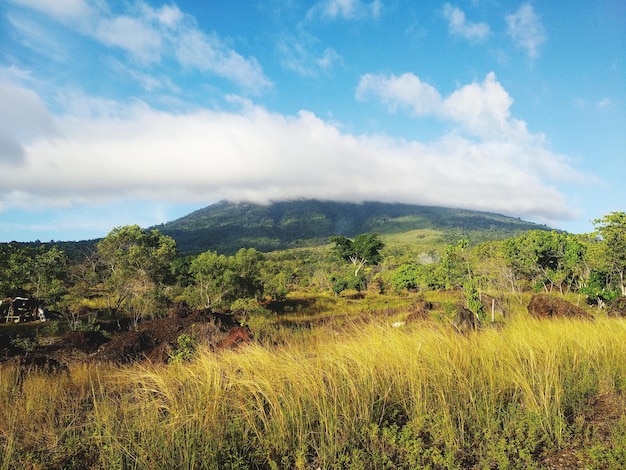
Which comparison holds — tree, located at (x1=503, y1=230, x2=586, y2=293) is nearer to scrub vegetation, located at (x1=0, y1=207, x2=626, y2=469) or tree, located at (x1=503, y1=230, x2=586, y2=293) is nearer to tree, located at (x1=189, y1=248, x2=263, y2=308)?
tree, located at (x1=189, y1=248, x2=263, y2=308)

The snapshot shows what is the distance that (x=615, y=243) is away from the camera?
2136 cm

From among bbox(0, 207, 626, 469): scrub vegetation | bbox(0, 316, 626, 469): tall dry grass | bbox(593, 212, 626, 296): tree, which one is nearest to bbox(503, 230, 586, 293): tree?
bbox(593, 212, 626, 296): tree

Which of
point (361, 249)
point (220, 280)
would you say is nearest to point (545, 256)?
point (220, 280)

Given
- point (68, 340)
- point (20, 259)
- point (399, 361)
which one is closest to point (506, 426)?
point (399, 361)

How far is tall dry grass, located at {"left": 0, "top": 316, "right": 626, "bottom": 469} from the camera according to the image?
9.55 ft

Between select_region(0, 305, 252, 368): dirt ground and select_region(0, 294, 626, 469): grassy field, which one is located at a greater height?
select_region(0, 294, 626, 469): grassy field

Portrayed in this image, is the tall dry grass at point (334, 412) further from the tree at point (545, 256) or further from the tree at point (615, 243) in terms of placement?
the tree at point (545, 256)

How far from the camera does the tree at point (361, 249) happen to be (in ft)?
200

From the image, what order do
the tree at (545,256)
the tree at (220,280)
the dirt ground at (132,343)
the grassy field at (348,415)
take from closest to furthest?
the grassy field at (348,415), the dirt ground at (132,343), the tree at (220,280), the tree at (545,256)

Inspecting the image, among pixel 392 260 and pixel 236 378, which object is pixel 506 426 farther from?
pixel 392 260

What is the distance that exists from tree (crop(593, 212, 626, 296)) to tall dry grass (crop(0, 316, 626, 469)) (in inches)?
827

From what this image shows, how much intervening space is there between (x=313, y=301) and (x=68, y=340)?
2401 cm

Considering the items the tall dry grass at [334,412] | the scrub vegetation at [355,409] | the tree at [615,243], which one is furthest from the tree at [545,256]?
the tall dry grass at [334,412]

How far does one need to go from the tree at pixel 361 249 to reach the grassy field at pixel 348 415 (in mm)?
54940
